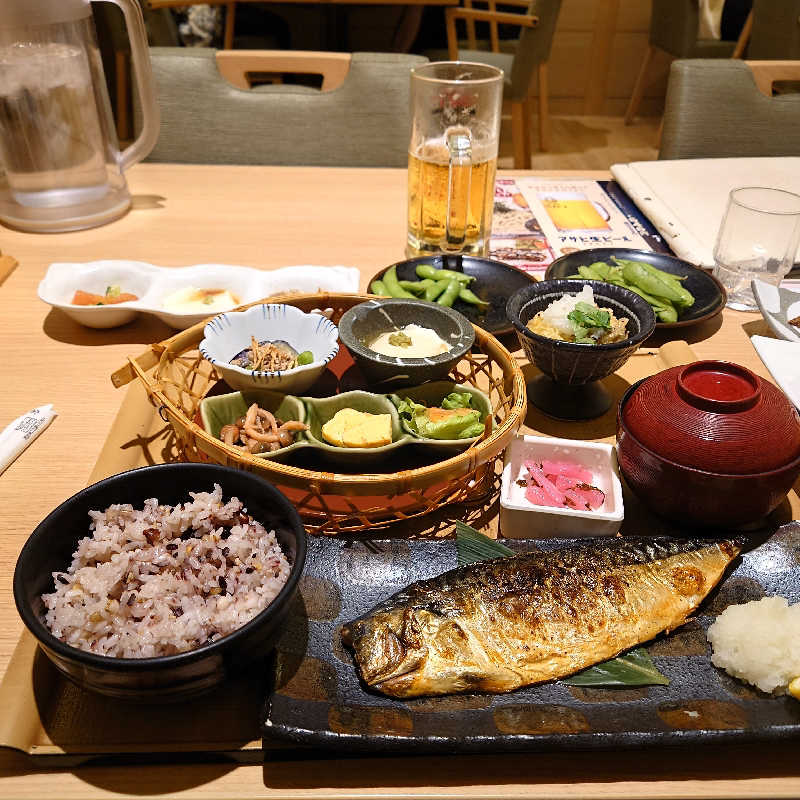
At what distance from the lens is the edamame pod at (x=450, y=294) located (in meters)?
1.38

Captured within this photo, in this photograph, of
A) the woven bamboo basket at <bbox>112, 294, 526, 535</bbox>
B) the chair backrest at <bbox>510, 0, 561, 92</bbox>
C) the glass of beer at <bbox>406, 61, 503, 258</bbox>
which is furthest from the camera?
the chair backrest at <bbox>510, 0, 561, 92</bbox>

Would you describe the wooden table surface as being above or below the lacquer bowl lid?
below

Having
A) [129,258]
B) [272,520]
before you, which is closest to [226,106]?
[129,258]

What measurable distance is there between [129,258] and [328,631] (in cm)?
112

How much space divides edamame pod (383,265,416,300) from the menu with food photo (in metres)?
0.30

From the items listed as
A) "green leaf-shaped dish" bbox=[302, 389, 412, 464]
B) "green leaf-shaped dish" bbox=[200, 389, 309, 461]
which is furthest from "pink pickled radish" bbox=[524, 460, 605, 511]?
"green leaf-shaped dish" bbox=[200, 389, 309, 461]

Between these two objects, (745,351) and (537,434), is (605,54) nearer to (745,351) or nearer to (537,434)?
(745,351)

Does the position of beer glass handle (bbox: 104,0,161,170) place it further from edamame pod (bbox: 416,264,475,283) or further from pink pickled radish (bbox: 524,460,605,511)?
pink pickled radish (bbox: 524,460,605,511)

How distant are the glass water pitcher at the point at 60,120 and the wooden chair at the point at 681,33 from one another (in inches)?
160

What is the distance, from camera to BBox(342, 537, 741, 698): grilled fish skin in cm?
73

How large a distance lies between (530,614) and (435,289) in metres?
0.77

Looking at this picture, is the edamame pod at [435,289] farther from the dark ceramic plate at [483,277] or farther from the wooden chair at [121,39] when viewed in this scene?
the wooden chair at [121,39]

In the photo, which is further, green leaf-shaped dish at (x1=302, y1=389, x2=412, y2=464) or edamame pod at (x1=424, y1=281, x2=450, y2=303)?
edamame pod at (x1=424, y1=281, x2=450, y2=303)

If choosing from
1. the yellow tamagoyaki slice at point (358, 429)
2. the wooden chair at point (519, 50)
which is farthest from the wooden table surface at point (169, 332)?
the wooden chair at point (519, 50)
